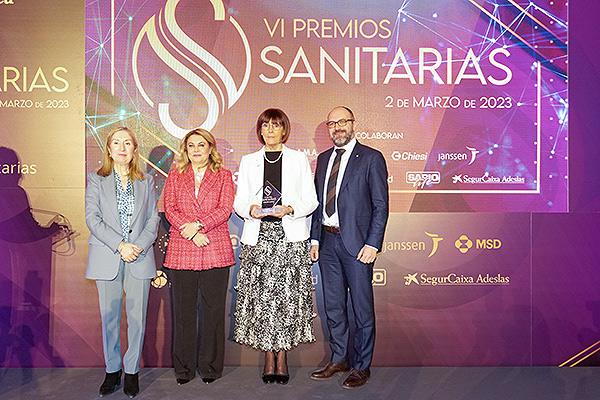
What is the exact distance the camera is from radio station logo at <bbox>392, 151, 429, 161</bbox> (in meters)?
4.14

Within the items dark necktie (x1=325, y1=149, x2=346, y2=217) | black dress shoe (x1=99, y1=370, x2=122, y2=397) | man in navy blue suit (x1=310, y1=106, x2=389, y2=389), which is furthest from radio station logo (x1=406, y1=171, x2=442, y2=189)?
black dress shoe (x1=99, y1=370, x2=122, y2=397)

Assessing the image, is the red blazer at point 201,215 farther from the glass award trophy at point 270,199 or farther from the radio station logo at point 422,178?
the radio station logo at point 422,178

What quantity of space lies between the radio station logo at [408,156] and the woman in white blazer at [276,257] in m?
0.92

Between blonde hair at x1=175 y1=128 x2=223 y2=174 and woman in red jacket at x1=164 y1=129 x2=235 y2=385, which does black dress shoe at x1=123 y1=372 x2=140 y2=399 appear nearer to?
woman in red jacket at x1=164 y1=129 x2=235 y2=385

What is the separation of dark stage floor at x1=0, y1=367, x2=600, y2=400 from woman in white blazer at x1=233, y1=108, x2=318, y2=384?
0.35 m

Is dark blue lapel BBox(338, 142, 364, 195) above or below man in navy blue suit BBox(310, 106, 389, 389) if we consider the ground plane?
above

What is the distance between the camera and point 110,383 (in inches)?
136

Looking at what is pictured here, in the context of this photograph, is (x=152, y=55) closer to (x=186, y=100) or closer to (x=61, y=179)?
(x=186, y=100)

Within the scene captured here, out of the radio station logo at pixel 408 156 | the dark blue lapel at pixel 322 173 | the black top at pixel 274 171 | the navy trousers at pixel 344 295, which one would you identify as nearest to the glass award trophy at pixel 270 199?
the black top at pixel 274 171

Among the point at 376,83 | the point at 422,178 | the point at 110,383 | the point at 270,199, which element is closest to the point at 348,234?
the point at 270,199

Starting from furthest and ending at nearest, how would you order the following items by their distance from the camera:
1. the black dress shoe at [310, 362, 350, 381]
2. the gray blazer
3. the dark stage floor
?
the black dress shoe at [310, 362, 350, 381]
the dark stage floor
the gray blazer

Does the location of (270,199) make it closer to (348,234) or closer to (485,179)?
(348,234)

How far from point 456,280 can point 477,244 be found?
1.12ft

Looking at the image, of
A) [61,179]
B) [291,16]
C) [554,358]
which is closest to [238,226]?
A: [61,179]
